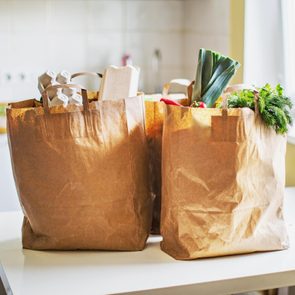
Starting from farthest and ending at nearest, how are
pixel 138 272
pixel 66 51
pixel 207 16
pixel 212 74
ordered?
1. pixel 66 51
2. pixel 207 16
3. pixel 212 74
4. pixel 138 272

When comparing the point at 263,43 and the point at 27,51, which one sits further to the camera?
the point at 27,51

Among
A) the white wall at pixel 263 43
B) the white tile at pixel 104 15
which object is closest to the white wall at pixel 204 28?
the white wall at pixel 263 43

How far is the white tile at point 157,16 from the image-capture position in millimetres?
2891

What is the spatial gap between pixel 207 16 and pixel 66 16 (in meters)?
0.71

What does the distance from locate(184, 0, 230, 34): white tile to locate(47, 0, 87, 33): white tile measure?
0.52 m

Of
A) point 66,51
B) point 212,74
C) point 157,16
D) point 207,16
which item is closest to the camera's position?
point 212,74

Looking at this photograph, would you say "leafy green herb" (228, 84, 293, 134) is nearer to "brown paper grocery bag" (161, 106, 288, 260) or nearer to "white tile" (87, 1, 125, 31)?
"brown paper grocery bag" (161, 106, 288, 260)

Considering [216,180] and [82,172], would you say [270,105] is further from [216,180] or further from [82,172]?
[82,172]

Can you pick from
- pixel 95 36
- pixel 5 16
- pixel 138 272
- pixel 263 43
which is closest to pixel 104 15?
pixel 95 36

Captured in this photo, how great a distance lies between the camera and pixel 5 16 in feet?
8.81

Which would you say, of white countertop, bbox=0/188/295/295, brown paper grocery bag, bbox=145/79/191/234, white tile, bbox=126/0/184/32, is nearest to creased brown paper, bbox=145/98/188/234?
brown paper grocery bag, bbox=145/79/191/234

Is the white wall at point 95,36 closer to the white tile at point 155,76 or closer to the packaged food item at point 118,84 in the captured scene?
the white tile at point 155,76

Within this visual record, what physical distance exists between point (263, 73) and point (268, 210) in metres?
1.08

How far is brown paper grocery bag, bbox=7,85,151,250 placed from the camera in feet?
3.30
